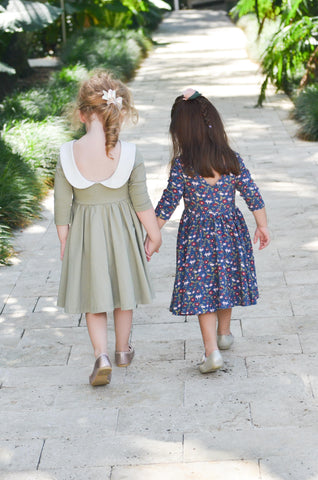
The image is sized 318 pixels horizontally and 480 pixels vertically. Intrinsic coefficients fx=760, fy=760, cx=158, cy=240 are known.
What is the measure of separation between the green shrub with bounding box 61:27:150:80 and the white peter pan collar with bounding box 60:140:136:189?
35.0 feet

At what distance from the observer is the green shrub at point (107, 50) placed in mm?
15438

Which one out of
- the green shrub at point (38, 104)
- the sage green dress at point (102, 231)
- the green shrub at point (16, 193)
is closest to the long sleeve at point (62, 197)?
the sage green dress at point (102, 231)

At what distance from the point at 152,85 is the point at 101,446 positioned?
12.2 meters

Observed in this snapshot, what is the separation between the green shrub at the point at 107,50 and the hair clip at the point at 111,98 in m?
10.7

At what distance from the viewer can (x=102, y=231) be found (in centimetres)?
384

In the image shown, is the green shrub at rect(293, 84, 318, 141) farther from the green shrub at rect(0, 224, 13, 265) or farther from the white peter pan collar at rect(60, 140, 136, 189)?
the white peter pan collar at rect(60, 140, 136, 189)

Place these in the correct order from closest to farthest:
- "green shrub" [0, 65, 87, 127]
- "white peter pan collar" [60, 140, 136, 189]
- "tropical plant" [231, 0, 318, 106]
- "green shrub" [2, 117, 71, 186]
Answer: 1. "white peter pan collar" [60, 140, 136, 189]
2. "green shrub" [2, 117, 71, 186]
3. "green shrub" [0, 65, 87, 127]
4. "tropical plant" [231, 0, 318, 106]

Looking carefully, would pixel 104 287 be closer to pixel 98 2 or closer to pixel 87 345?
pixel 87 345

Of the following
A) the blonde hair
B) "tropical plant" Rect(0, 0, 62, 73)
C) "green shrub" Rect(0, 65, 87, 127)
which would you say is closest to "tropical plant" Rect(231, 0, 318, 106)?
"green shrub" Rect(0, 65, 87, 127)

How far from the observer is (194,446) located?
11.0 feet

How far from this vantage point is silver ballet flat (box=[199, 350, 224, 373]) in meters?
3.96

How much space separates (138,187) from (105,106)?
1.44ft

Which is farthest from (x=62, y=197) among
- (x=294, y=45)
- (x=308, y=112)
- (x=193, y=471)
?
(x=294, y=45)

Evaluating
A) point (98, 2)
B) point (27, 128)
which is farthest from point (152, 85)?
point (27, 128)
